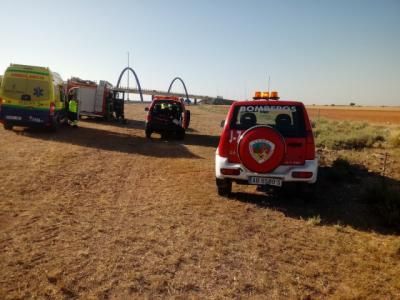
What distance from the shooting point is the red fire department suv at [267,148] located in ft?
20.9

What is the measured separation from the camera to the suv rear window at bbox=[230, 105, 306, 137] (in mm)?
6703

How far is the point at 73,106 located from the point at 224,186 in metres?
13.9

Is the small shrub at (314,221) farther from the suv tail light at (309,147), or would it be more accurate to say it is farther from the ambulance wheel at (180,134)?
the ambulance wheel at (180,134)

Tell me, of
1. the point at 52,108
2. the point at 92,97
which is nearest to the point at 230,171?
the point at 52,108

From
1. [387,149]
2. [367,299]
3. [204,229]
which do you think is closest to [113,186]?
[204,229]

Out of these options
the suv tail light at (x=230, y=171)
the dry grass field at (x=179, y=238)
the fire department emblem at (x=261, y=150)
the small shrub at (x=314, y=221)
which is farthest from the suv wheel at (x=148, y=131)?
the small shrub at (x=314, y=221)

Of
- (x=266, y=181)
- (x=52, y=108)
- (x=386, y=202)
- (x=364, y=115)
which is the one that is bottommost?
(x=386, y=202)

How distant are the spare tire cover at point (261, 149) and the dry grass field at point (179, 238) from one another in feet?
2.63

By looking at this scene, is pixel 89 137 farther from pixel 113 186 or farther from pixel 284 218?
pixel 284 218

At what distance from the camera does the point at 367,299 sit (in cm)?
363

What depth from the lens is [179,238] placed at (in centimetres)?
502

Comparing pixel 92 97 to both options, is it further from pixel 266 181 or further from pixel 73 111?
pixel 266 181

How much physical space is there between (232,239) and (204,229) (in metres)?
0.51

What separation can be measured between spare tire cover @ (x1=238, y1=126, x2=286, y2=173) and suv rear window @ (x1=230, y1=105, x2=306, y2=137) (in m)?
0.45
